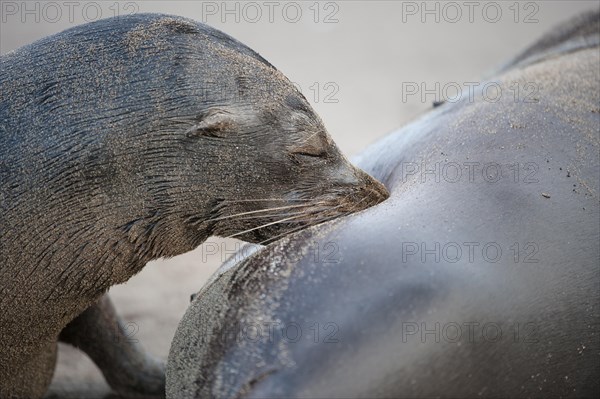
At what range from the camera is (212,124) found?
261 cm

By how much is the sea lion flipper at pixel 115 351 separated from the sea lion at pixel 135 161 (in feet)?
2.17

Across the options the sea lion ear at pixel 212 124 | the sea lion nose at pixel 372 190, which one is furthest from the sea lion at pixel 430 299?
the sea lion ear at pixel 212 124

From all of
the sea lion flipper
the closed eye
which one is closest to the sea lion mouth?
the closed eye

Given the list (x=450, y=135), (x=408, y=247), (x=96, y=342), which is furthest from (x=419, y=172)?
(x=96, y=342)

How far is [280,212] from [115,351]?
4.08 ft

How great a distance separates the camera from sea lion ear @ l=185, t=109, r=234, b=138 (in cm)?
262

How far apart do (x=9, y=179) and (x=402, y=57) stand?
19.8 ft

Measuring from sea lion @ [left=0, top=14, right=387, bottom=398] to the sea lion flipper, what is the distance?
26.1 inches

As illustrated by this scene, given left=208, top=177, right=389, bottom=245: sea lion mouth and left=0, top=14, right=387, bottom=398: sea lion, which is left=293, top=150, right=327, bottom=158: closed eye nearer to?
left=0, top=14, right=387, bottom=398: sea lion

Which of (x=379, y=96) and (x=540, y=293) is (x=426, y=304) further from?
(x=379, y=96)

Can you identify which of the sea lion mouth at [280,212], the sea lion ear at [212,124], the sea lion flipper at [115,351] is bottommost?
the sea lion flipper at [115,351]

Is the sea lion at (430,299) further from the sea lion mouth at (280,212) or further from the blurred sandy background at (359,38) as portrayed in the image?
the blurred sandy background at (359,38)

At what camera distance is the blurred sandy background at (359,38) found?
23.9 feet

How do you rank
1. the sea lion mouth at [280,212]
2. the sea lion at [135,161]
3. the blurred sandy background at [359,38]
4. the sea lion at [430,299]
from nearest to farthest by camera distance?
the sea lion at [430,299] → the sea lion at [135,161] → the sea lion mouth at [280,212] → the blurred sandy background at [359,38]
